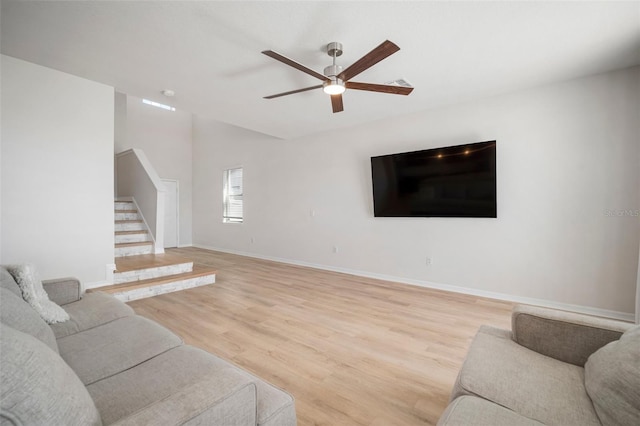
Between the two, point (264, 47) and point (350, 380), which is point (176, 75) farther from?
point (350, 380)

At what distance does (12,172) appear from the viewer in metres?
2.95

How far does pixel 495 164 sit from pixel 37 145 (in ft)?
17.3

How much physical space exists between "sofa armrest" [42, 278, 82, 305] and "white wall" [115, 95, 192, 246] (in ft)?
19.5

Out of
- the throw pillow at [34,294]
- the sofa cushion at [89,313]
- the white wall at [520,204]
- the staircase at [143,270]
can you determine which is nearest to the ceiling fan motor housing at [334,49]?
the white wall at [520,204]

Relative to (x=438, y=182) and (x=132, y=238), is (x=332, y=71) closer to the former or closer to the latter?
(x=438, y=182)

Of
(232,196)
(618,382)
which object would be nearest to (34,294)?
(618,382)

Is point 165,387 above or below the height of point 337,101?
below

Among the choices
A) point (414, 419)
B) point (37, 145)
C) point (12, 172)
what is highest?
point (37, 145)

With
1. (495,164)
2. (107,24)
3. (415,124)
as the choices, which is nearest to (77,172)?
(107,24)

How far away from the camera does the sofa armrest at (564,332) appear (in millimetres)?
1338

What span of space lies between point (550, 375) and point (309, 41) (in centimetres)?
276

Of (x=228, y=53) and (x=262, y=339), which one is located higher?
(x=228, y=53)

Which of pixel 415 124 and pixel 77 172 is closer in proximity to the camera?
pixel 77 172

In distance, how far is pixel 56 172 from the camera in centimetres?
323
